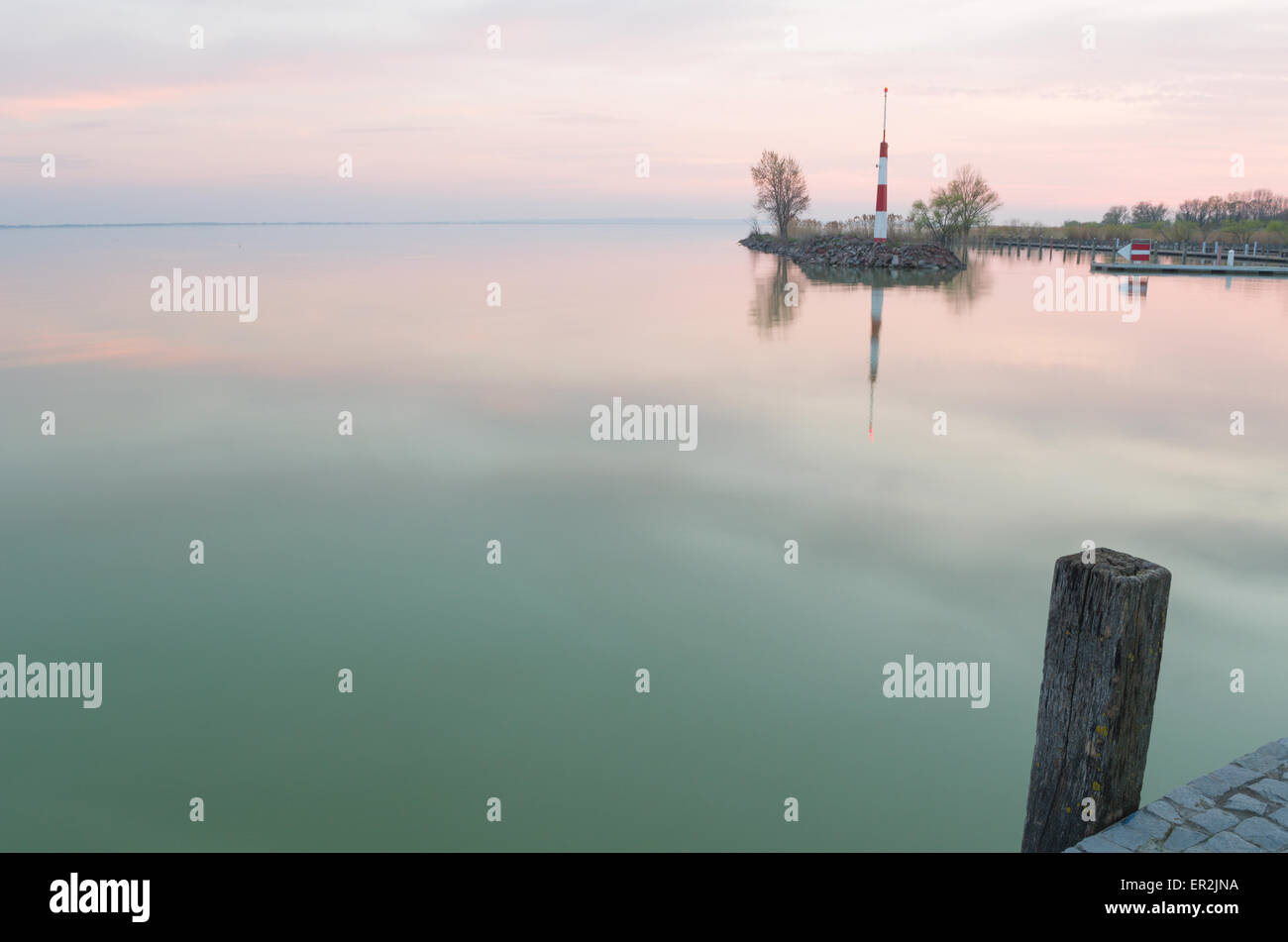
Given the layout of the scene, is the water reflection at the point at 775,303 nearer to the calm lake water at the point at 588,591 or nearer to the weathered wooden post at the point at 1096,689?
the calm lake water at the point at 588,591

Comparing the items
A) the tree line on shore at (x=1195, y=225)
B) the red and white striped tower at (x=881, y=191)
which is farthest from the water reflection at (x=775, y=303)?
the tree line on shore at (x=1195, y=225)

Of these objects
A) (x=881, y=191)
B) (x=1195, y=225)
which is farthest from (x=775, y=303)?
(x=1195, y=225)

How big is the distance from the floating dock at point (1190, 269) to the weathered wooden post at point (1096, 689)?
52.0m

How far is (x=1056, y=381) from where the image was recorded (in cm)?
2088

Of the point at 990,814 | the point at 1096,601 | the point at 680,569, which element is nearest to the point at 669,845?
the point at 990,814

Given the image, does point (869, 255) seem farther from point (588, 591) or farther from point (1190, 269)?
point (588, 591)

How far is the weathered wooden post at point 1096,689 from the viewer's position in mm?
4523

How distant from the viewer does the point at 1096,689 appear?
181 inches

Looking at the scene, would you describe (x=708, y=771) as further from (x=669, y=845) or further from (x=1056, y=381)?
(x=1056, y=381)

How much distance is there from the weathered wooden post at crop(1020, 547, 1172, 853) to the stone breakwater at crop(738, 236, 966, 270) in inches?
2261

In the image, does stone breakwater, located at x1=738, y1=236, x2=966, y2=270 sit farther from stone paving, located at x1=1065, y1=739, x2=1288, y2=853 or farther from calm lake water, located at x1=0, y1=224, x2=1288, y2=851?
stone paving, located at x1=1065, y1=739, x2=1288, y2=853

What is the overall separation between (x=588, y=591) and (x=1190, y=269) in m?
53.0

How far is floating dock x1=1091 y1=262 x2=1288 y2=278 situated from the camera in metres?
48.9
